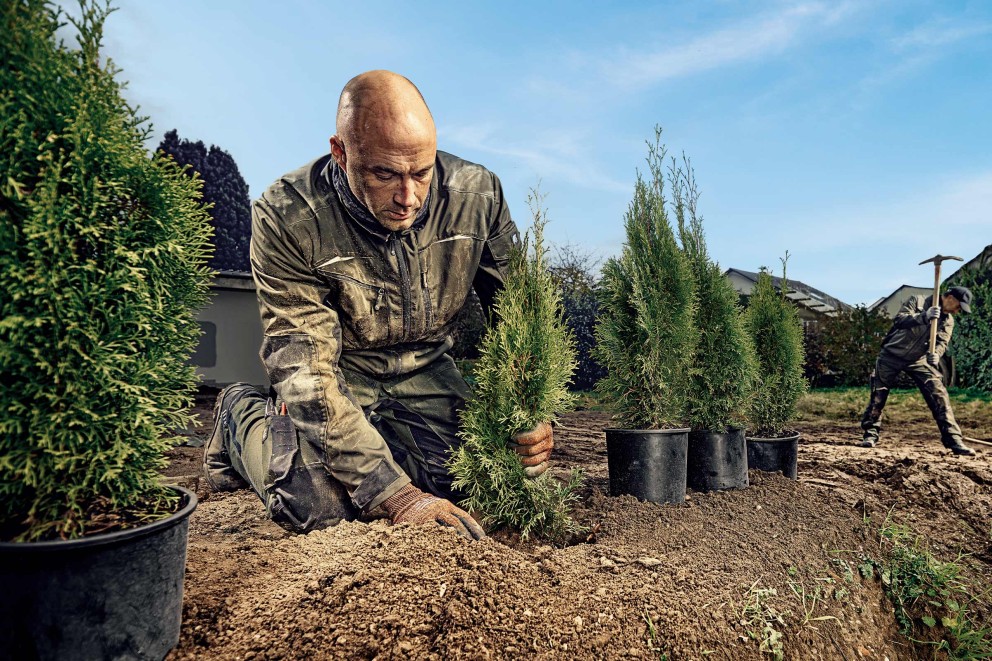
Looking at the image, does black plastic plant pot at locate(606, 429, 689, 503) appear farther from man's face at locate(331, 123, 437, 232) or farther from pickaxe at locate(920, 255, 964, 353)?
pickaxe at locate(920, 255, 964, 353)

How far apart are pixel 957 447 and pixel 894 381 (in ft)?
4.05

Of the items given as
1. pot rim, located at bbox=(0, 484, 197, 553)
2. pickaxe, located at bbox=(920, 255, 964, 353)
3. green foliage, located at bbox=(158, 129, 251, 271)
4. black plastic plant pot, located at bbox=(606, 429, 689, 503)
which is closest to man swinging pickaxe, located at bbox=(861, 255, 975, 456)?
pickaxe, located at bbox=(920, 255, 964, 353)

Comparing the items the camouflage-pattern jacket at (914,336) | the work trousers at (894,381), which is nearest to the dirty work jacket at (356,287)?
the work trousers at (894,381)

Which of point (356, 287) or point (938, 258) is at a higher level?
point (938, 258)

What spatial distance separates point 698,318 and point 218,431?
4.20 m

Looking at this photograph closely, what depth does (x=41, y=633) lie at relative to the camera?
80.0 inches

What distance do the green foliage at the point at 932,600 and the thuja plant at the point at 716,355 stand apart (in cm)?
146

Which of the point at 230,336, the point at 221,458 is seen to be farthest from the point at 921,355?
the point at 230,336

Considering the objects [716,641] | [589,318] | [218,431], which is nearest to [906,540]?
[716,641]

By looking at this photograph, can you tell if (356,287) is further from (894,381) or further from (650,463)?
(894,381)

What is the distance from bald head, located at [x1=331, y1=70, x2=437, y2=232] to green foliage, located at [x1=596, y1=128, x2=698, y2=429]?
5.96ft

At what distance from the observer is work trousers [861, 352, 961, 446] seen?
9.32m

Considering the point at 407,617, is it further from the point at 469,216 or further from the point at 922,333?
the point at 922,333

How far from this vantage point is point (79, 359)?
2.18 m
